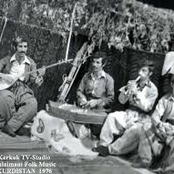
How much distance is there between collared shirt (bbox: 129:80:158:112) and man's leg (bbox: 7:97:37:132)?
181cm

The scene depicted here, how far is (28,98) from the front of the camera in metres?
7.21

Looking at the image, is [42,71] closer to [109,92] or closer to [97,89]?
[97,89]

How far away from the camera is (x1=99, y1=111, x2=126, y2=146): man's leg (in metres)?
6.69

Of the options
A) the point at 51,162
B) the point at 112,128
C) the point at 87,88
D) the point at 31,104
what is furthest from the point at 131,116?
the point at 31,104

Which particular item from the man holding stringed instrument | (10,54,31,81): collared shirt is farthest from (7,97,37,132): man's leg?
(10,54,31,81): collared shirt

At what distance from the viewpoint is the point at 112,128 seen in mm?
6707

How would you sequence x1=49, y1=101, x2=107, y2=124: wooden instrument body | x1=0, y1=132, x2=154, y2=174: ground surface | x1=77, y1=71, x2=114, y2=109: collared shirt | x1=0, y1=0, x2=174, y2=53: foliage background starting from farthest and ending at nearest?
1. x1=0, y1=0, x2=174, y2=53: foliage background
2. x1=77, y1=71, x2=114, y2=109: collared shirt
3. x1=49, y1=101, x2=107, y2=124: wooden instrument body
4. x1=0, y1=132, x2=154, y2=174: ground surface

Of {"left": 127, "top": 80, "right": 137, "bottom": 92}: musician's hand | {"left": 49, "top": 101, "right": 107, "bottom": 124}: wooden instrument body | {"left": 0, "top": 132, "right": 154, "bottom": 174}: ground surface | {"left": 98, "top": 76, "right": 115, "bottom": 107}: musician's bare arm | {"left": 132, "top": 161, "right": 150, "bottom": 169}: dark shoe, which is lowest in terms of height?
{"left": 0, "top": 132, "right": 154, "bottom": 174}: ground surface

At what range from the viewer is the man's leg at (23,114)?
6992mm

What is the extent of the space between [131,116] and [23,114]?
1909mm

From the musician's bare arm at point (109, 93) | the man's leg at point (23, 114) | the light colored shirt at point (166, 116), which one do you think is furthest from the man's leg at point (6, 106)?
the light colored shirt at point (166, 116)

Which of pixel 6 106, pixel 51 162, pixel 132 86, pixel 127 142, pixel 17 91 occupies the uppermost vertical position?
pixel 132 86

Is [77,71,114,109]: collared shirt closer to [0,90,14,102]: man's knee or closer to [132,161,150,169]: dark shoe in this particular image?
[0,90,14,102]: man's knee

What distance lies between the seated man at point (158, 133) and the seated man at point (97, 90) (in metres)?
1.20
